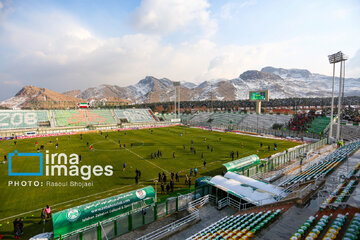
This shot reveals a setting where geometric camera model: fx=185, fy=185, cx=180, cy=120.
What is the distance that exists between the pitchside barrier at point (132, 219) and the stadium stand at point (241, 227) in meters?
3.65

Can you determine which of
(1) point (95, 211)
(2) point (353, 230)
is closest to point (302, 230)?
(2) point (353, 230)

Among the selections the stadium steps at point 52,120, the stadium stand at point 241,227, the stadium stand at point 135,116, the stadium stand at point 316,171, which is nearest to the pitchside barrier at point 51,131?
the stadium steps at point 52,120

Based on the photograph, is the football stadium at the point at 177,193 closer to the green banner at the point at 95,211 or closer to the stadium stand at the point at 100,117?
the green banner at the point at 95,211

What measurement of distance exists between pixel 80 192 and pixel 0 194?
7356mm

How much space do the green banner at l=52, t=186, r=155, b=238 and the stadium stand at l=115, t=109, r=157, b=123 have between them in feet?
215

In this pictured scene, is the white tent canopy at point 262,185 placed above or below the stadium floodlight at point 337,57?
below

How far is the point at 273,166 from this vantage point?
915 inches

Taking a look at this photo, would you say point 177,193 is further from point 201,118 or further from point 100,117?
point 201,118

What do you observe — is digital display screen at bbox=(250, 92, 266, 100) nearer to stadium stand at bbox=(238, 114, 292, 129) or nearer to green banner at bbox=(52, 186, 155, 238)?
stadium stand at bbox=(238, 114, 292, 129)

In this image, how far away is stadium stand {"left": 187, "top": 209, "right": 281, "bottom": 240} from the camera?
9.08m

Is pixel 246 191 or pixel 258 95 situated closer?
pixel 246 191

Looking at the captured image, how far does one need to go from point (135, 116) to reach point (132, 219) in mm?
71208

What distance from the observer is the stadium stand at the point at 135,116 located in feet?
255

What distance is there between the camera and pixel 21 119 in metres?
59.1
